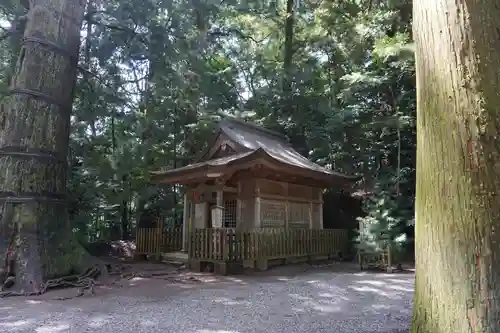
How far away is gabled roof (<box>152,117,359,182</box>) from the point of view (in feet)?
31.3

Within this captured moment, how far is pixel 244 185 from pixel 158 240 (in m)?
3.56

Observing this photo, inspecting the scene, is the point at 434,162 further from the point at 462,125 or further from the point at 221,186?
the point at 221,186

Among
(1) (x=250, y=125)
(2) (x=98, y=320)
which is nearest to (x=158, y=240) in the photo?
(1) (x=250, y=125)

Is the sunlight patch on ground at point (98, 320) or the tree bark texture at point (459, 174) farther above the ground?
the tree bark texture at point (459, 174)

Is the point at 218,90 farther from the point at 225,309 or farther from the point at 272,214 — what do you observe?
the point at 225,309

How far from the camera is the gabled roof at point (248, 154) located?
9.54 metres

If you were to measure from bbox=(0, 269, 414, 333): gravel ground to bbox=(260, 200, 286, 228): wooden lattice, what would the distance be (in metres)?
3.21

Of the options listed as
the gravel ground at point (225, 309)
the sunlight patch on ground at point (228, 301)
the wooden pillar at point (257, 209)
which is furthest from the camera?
the wooden pillar at point (257, 209)

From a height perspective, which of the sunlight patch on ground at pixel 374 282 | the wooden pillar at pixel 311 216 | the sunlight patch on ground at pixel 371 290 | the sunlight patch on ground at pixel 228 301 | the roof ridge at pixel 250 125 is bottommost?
the sunlight patch on ground at pixel 374 282

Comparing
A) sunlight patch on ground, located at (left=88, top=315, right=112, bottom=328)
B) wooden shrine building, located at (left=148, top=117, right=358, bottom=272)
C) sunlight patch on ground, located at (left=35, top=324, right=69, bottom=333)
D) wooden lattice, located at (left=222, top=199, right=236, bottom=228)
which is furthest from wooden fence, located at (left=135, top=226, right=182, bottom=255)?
sunlight patch on ground, located at (left=35, top=324, right=69, bottom=333)

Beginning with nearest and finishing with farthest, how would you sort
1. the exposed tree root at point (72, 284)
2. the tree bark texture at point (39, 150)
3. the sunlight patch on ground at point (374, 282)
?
the exposed tree root at point (72, 284)
the tree bark texture at point (39, 150)
the sunlight patch on ground at point (374, 282)

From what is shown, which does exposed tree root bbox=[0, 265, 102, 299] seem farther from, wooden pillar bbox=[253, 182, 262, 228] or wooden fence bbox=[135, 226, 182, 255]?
wooden pillar bbox=[253, 182, 262, 228]

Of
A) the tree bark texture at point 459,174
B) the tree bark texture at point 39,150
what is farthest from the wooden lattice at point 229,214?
the tree bark texture at point 459,174

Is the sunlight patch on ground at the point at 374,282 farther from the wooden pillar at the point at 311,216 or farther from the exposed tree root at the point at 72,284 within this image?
the exposed tree root at the point at 72,284
